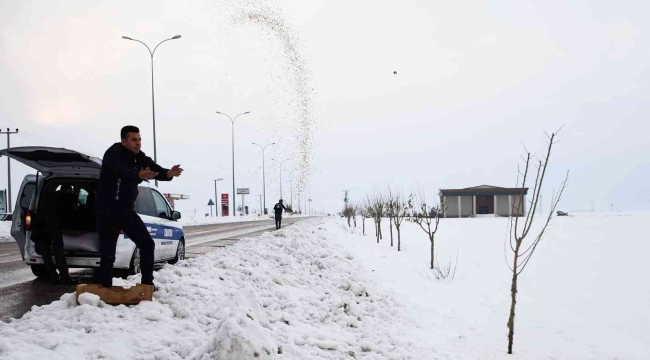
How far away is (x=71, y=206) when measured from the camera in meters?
7.95

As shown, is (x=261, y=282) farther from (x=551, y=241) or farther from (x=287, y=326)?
(x=551, y=241)

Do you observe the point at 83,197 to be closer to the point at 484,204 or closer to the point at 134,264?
the point at 134,264

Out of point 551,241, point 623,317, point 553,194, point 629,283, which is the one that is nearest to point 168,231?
point 553,194

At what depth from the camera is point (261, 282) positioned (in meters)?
7.45

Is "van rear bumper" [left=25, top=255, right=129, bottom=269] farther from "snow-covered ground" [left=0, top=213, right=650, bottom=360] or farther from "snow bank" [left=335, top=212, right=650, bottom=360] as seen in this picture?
"snow bank" [left=335, top=212, right=650, bottom=360]

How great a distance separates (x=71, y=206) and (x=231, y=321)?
17.3 ft

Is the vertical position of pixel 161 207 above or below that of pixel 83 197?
below

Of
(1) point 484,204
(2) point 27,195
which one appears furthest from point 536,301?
(1) point 484,204

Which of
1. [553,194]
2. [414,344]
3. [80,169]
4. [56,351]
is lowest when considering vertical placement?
[414,344]

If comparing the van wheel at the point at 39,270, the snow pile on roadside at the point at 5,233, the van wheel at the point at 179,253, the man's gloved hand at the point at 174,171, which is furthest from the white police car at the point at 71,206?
the snow pile on roadside at the point at 5,233

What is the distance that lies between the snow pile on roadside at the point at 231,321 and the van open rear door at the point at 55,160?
1.80 m

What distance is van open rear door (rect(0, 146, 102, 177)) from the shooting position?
626 centimetres

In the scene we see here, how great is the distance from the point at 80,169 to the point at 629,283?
13.8 meters

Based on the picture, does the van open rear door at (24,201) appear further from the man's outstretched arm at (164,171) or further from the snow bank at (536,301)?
the snow bank at (536,301)
